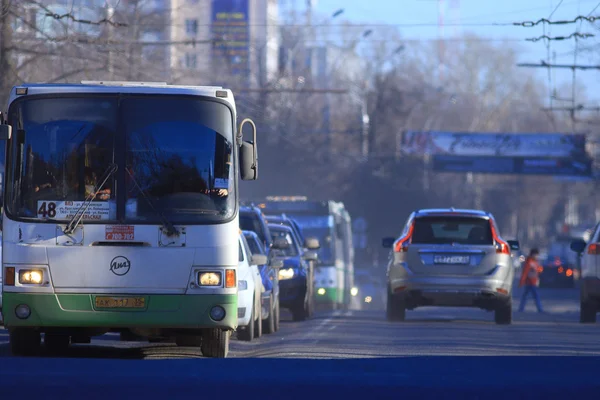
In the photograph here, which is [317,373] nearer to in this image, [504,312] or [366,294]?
[504,312]

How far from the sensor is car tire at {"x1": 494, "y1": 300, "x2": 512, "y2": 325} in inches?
850

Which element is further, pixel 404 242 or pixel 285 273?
pixel 285 273

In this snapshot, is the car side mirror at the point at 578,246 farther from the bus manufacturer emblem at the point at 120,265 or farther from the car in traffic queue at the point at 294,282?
the bus manufacturer emblem at the point at 120,265

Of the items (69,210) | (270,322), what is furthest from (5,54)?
(69,210)

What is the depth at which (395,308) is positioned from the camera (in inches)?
867

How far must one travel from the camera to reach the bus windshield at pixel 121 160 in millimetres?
12867

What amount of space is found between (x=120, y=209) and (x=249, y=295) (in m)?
4.71

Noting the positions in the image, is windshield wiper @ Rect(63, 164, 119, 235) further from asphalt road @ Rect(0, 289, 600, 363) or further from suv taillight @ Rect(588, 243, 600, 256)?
suv taillight @ Rect(588, 243, 600, 256)

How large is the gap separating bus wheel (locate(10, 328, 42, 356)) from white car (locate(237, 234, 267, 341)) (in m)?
3.89

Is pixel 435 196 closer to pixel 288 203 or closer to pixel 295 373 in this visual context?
pixel 288 203

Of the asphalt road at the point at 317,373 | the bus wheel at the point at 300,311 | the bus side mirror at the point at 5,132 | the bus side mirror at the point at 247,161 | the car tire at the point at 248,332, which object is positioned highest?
the bus side mirror at the point at 5,132

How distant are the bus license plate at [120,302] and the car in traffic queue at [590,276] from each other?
11029 millimetres

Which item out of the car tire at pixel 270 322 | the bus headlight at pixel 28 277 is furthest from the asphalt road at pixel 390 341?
the bus headlight at pixel 28 277

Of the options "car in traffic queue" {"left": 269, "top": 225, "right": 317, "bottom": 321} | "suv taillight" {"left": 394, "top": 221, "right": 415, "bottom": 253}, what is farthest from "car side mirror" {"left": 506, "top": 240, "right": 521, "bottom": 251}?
"car in traffic queue" {"left": 269, "top": 225, "right": 317, "bottom": 321}
